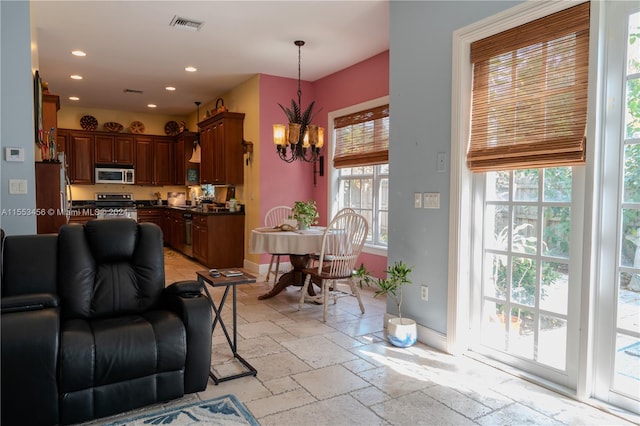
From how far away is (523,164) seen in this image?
2641 mm

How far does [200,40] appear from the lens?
4680 millimetres

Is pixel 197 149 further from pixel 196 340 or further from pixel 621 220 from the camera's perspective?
pixel 621 220

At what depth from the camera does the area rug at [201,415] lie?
7.04ft

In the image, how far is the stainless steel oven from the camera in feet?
28.1

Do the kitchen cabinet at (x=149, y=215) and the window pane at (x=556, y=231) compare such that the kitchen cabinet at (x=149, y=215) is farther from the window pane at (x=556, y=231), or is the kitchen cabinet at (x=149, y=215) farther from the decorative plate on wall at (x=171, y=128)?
the window pane at (x=556, y=231)

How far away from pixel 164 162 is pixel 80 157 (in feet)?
→ 5.31

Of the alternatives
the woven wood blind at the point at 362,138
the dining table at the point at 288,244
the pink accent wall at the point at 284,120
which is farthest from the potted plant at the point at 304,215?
the pink accent wall at the point at 284,120

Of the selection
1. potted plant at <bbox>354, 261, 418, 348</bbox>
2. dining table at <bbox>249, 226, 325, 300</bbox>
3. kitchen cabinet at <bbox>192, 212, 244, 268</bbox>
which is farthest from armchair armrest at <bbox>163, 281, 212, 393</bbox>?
kitchen cabinet at <bbox>192, 212, 244, 268</bbox>

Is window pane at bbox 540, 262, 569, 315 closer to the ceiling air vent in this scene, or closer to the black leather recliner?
the black leather recliner

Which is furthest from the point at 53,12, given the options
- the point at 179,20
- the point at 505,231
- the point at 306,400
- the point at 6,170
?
the point at 505,231

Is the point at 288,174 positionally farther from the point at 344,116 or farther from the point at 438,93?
the point at 438,93

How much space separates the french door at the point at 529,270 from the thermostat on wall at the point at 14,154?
360 cm

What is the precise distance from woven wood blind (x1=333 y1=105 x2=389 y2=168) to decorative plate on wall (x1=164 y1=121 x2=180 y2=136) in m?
4.87

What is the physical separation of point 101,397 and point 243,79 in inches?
202
